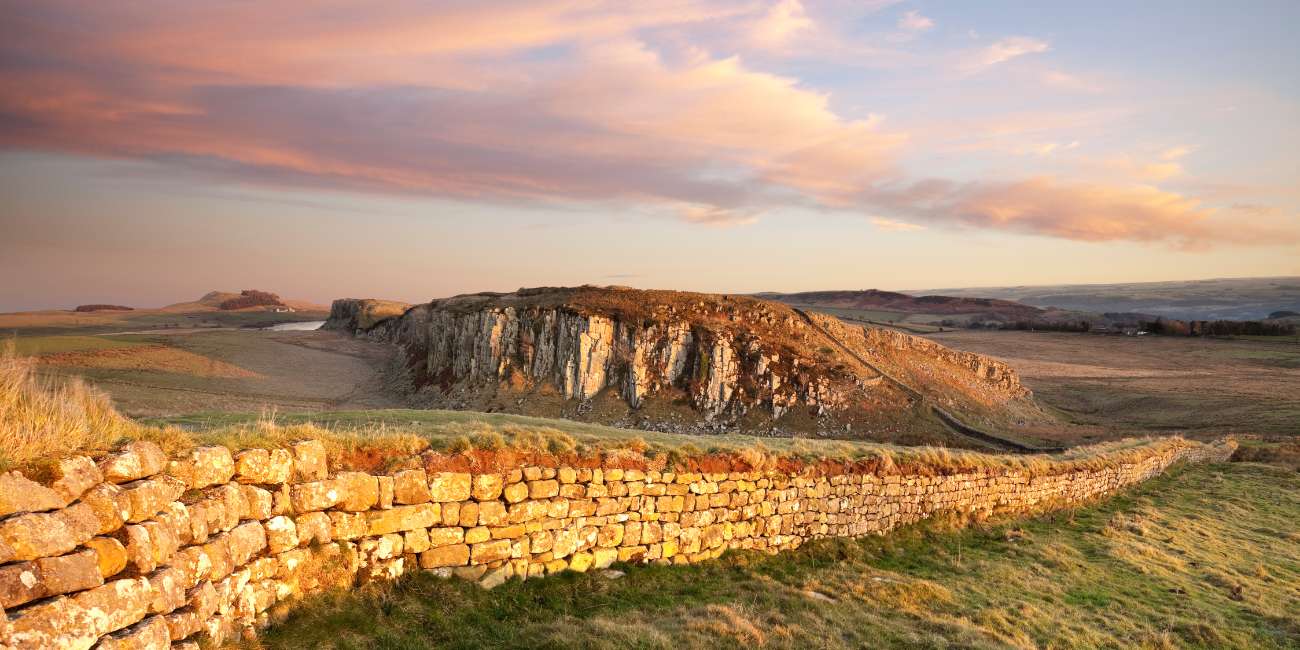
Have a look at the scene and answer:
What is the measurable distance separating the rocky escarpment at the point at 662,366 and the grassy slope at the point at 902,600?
22309mm

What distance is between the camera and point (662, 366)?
42719 mm

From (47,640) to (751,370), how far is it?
38648 millimetres

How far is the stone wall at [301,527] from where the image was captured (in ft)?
17.2

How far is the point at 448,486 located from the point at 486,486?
0.59 metres

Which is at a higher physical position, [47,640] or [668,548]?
[47,640]

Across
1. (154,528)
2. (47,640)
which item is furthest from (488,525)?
(47,640)

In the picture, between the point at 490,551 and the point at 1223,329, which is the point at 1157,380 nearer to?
the point at 1223,329

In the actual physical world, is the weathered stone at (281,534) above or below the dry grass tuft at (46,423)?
below

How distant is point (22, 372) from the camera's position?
688 centimetres

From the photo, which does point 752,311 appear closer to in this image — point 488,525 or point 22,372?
point 488,525

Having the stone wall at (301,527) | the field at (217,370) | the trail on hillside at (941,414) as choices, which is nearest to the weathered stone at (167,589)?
the stone wall at (301,527)

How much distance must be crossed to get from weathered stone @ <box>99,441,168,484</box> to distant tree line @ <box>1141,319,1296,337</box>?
131273 millimetres

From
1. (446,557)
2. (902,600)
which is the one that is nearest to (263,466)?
(446,557)

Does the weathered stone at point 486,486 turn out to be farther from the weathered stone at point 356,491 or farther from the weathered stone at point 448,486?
the weathered stone at point 356,491
